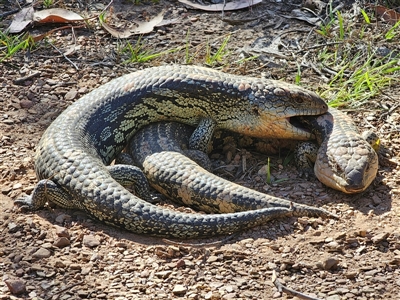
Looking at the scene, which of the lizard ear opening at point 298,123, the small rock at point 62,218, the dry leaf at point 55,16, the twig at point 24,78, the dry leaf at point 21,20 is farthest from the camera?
the dry leaf at point 55,16

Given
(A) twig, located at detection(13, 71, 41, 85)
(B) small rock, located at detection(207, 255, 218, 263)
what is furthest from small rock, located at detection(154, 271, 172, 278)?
(A) twig, located at detection(13, 71, 41, 85)

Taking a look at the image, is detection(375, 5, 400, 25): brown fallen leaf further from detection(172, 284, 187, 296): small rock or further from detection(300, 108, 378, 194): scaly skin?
detection(172, 284, 187, 296): small rock

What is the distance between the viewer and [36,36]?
27.6 feet

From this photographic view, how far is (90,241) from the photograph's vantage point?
552 cm

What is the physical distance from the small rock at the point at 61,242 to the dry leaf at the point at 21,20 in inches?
146

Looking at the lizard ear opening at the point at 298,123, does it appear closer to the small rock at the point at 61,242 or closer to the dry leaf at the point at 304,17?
the dry leaf at the point at 304,17

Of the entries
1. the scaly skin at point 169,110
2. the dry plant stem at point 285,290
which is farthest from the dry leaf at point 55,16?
the dry plant stem at point 285,290

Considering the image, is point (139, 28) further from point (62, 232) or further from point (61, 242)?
point (61, 242)

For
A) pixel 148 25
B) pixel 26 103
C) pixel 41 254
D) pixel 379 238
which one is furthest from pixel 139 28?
pixel 379 238

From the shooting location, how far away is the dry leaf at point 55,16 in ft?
28.3

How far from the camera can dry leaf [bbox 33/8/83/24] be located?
862cm

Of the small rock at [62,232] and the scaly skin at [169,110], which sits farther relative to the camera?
the scaly skin at [169,110]

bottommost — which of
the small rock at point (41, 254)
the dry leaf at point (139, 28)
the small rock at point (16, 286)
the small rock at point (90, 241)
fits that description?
the dry leaf at point (139, 28)

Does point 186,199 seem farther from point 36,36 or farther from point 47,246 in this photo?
point 36,36
